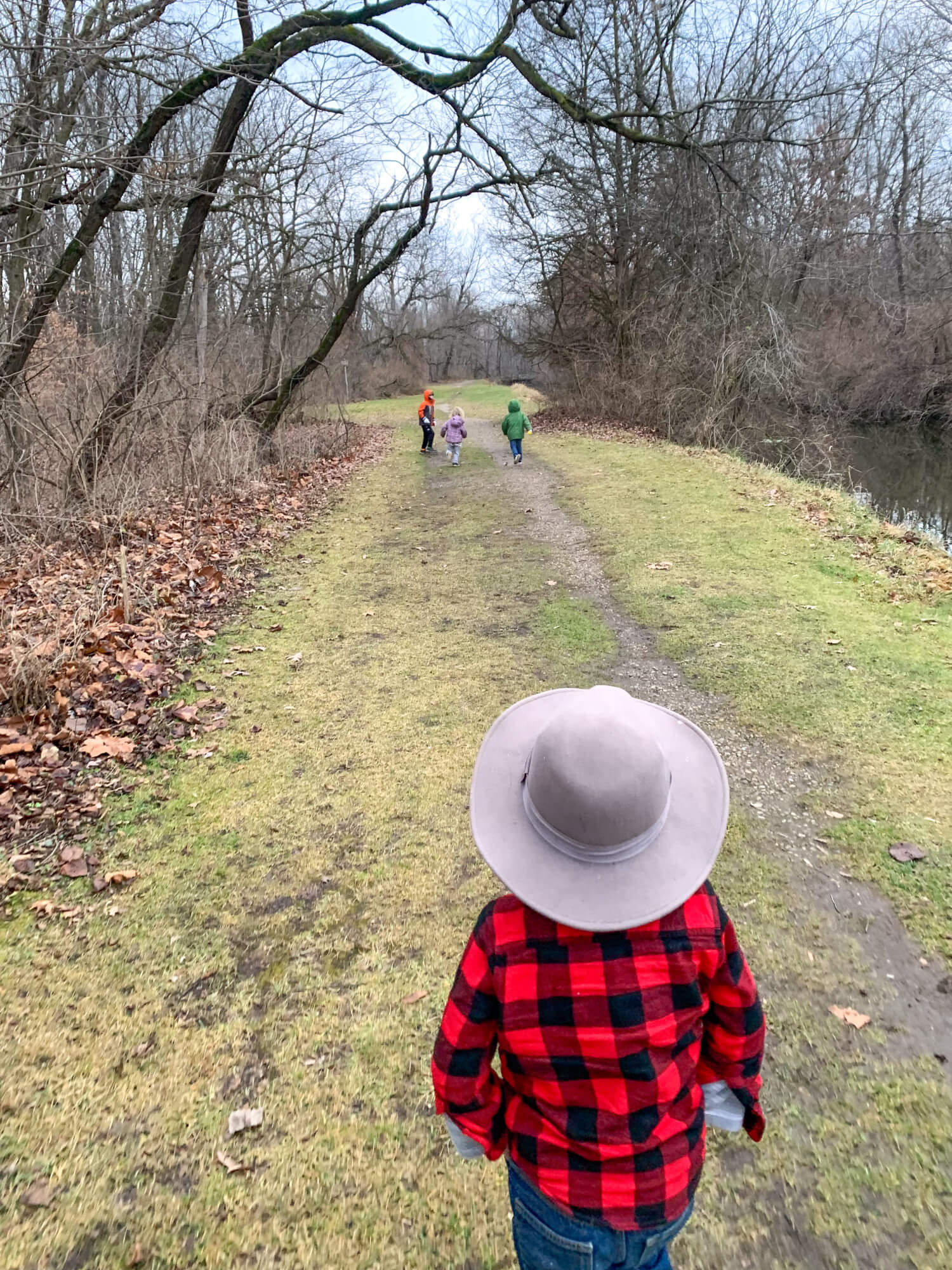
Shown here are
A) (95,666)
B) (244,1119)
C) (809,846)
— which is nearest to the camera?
(244,1119)

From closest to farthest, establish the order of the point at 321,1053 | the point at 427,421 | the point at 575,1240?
the point at 575,1240
the point at 321,1053
the point at 427,421

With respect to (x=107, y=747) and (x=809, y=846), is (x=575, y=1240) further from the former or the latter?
(x=107, y=747)

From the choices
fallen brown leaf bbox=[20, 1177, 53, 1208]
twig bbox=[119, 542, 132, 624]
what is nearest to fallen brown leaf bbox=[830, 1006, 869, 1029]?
fallen brown leaf bbox=[20, 1177, 53, 1208]

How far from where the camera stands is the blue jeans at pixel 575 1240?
1376 millimetres

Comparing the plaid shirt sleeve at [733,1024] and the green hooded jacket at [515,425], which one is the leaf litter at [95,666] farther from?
the green hooded jacket at [515,425]

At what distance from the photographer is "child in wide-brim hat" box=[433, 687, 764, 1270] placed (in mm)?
1256

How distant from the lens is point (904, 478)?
698 inches

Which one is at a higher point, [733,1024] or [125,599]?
[733,1024]

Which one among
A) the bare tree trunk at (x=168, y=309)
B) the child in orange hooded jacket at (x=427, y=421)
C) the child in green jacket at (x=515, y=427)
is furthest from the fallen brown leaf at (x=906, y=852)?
the child in orange hooded jacket at (x=427, y=421)

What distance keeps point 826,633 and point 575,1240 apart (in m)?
Answer: 5.24

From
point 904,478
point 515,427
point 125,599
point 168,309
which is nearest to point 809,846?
point 125,599

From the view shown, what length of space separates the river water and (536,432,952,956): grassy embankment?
12.9 ft

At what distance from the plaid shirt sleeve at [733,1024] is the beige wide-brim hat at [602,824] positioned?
0.22 m

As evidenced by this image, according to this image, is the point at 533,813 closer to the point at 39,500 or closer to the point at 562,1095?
the point at 562,1095
